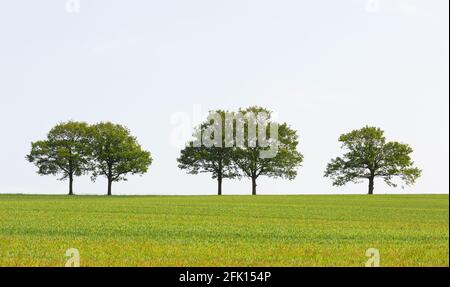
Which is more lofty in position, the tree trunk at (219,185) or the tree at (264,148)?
the tree at (264,148)

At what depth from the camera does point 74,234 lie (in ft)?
83.1

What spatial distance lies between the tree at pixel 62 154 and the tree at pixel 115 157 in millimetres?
1682

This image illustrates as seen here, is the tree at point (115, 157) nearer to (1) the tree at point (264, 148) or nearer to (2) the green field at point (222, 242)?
(1) the tree at point (264, 148)

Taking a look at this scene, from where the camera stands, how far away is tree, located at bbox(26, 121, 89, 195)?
96.0 m

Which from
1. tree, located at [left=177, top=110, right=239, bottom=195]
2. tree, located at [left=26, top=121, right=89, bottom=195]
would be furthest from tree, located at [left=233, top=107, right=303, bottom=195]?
tree, located at [left=26, top=121, right=89, bottom=195]

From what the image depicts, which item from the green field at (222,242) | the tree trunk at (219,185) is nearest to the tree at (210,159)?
the tree trunk at (219,185)

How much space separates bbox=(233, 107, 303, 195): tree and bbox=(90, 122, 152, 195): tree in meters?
14.7

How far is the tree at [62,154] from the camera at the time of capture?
315 feet

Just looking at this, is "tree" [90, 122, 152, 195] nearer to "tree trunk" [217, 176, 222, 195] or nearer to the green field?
"tree trunk" [217, 176, 222, 195]
